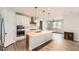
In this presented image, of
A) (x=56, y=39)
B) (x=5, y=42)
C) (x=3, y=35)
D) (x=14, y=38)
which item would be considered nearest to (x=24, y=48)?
(x=14, y=38)

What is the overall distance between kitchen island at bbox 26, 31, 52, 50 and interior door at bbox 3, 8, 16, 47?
35cm

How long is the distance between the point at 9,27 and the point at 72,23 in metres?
1.45

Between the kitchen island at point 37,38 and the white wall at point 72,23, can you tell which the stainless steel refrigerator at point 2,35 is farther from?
the white wall at point 72,23

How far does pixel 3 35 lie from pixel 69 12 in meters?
1.55

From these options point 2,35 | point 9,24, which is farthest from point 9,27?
point 2,35

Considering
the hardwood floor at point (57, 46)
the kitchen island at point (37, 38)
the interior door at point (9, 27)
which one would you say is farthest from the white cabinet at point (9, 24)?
the kitchen island at point (37, 38)

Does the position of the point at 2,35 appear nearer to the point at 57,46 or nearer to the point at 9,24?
the point at 9,24

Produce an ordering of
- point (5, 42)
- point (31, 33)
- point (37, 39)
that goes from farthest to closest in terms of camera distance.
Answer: point (37, 39) → point (31, 33) → point (5, 42)

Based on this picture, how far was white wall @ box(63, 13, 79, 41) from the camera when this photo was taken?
1.64 meters

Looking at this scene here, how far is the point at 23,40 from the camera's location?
1679 mm

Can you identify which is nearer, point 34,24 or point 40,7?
point 40,7

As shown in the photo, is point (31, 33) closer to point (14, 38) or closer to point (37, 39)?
point (37, 39)

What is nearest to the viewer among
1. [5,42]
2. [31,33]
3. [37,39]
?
[5,42]

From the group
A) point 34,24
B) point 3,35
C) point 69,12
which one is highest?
point 69,12
